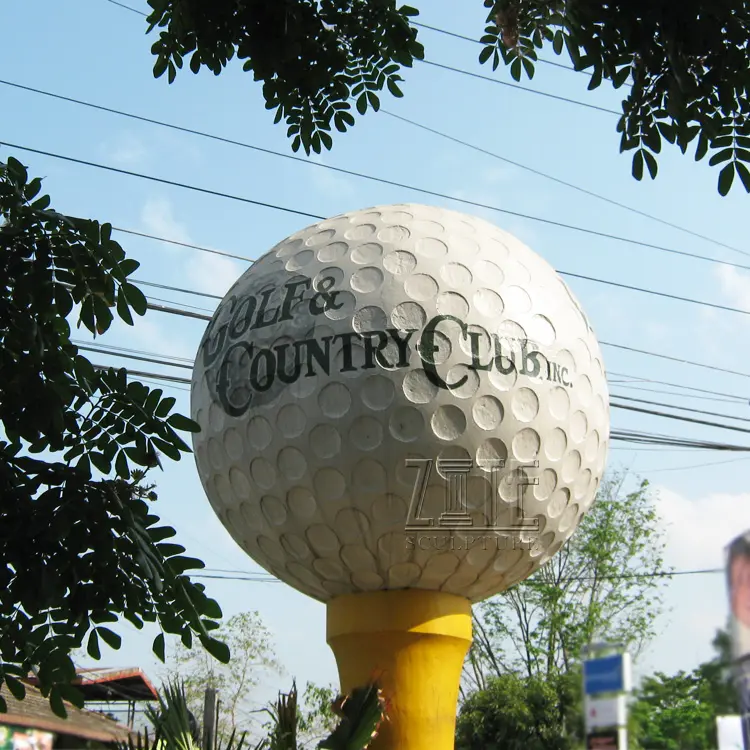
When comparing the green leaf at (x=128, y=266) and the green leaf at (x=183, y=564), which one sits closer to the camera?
the green leaf at (x=183, y=564)

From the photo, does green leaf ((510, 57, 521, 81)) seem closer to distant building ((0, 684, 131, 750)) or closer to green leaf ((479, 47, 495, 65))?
green leaf ((479, 47, 495, 65))

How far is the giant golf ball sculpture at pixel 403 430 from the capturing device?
8703mm

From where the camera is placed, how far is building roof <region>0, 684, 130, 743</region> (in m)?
18.0

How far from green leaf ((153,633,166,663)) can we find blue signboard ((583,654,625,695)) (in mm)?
3288

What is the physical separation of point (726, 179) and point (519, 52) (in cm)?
195

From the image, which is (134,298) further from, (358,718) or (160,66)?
(358,718)

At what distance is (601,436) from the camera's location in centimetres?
991

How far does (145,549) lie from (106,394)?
36.3 inches

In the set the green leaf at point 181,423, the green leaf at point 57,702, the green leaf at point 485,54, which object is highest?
the green leaf at point 485,54

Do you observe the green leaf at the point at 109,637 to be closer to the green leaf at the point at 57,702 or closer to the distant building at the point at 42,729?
the green leaf at the point at 57,702

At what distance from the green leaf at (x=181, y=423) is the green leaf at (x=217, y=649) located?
112 centimetres

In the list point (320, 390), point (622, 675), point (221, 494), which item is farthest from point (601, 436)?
point (622, 675)

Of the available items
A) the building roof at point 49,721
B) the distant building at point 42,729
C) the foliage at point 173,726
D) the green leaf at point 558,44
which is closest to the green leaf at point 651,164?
the green leaf at point 558,44

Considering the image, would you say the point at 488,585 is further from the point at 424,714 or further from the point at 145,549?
the point at 145,549
